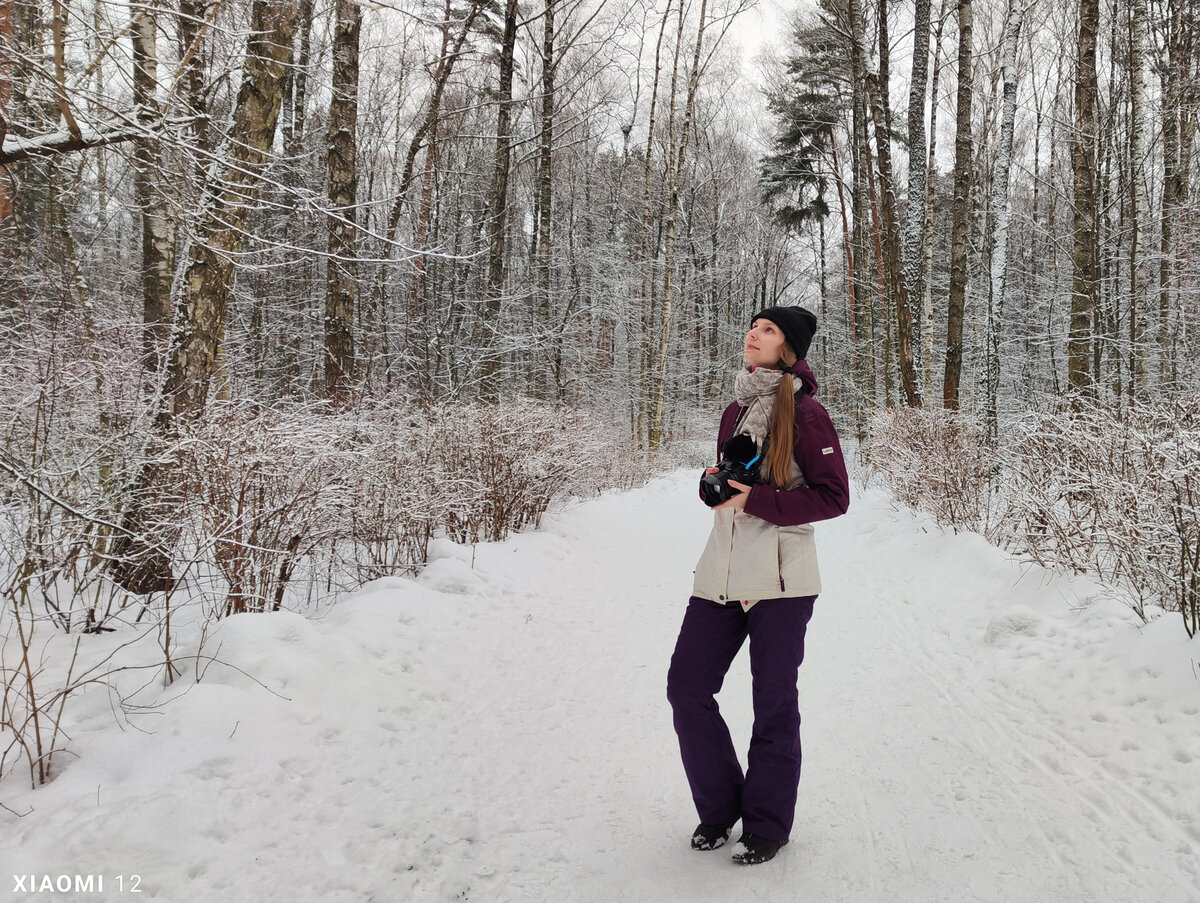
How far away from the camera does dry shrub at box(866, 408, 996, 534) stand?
6656mm

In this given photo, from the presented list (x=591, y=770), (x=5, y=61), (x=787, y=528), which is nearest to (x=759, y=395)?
(x=787, y=528)

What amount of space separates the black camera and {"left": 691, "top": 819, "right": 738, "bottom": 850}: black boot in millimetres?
1206

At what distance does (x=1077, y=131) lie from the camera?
802cm

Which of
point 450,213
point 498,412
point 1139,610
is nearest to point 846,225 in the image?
point 450,213

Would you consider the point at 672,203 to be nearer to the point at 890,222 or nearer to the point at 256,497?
the point at 890,222

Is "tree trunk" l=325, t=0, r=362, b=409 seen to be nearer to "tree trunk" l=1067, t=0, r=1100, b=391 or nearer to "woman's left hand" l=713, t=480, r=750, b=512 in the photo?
"woman's left hand" l=713, t=480, r=750, b=512

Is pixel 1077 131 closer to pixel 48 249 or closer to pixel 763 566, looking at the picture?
pixel 763 566

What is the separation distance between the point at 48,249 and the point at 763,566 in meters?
14.6

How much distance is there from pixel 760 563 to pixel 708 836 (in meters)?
1.05

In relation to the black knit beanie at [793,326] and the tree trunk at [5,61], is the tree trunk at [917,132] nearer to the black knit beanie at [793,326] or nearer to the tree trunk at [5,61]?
the black knit beanie at [793,326]

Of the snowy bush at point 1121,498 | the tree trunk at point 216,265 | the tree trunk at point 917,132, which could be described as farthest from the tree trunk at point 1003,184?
the tree trunk at point 216,265

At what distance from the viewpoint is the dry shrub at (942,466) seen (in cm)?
666

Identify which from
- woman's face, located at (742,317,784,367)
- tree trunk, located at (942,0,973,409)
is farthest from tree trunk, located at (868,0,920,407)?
woman's face, located at (742,317,784,367)

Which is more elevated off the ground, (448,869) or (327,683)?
(327,683)
